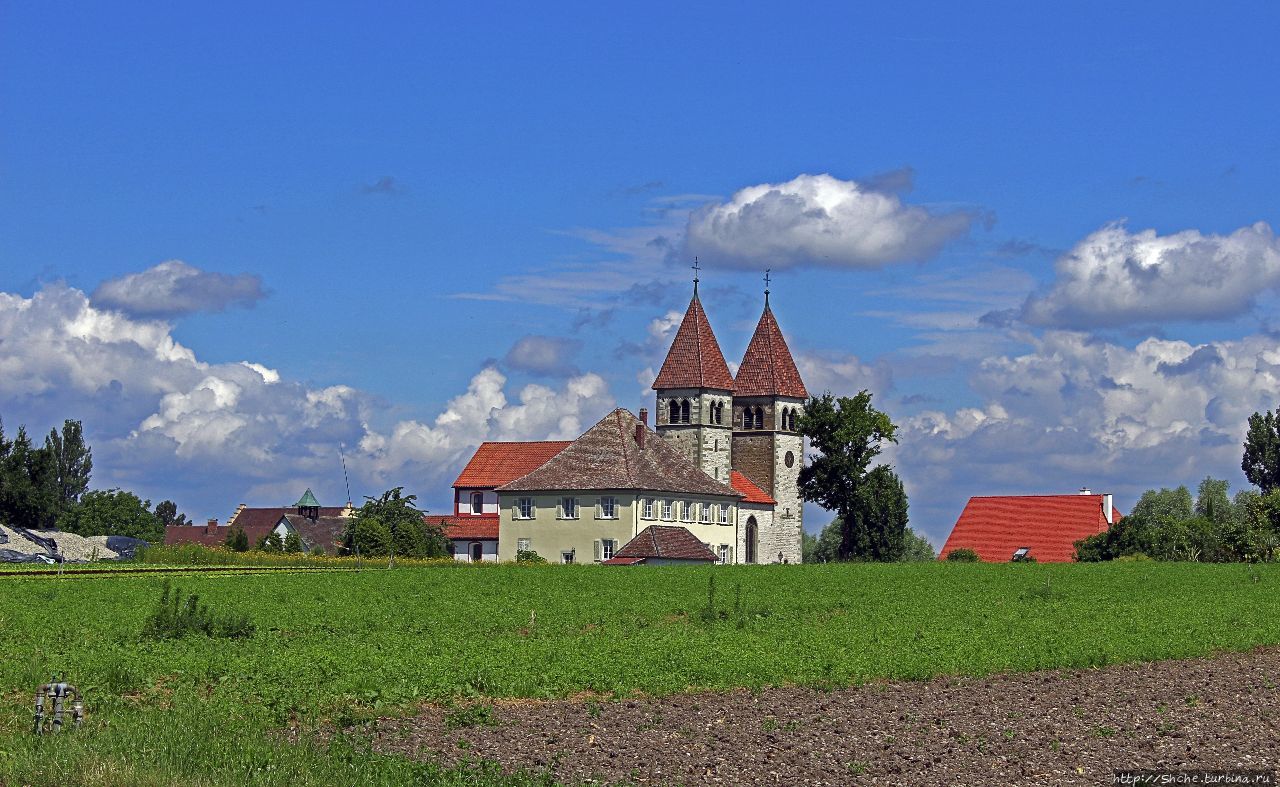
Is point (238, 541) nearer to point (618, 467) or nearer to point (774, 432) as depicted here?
point (618, 467)

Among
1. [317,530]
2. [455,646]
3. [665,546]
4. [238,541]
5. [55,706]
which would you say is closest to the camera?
[55,706]

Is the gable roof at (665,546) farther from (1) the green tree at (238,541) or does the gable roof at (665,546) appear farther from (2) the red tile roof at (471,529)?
(2) the red tile roof at (471,529)

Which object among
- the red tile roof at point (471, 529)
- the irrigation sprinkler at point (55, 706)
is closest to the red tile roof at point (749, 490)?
the red tile roof at point (471, 529)

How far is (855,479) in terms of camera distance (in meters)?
123

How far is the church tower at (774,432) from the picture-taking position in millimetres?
122062

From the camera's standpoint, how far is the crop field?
1980 cm

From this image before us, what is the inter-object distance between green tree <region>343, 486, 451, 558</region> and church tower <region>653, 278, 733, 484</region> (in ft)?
89.0

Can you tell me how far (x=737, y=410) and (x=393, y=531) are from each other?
38908mm

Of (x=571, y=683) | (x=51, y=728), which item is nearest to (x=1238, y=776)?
(x=571, y=683)

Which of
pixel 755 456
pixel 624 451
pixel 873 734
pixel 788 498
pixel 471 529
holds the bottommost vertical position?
pixel 873 734

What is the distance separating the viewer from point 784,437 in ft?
407

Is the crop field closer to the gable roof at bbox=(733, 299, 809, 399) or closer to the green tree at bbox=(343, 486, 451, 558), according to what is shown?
the green tree at bbox=(343, 486, 451, 558)

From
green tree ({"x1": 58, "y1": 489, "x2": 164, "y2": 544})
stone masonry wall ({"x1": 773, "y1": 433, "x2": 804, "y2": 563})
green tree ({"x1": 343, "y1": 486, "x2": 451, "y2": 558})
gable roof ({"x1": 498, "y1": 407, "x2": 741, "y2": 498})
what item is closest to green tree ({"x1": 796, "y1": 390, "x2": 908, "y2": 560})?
stone masonry wall ({"x1": 773, "y1": 433, "x2": 804, "y2": 563})

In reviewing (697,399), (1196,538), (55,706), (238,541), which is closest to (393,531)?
(238,541)
